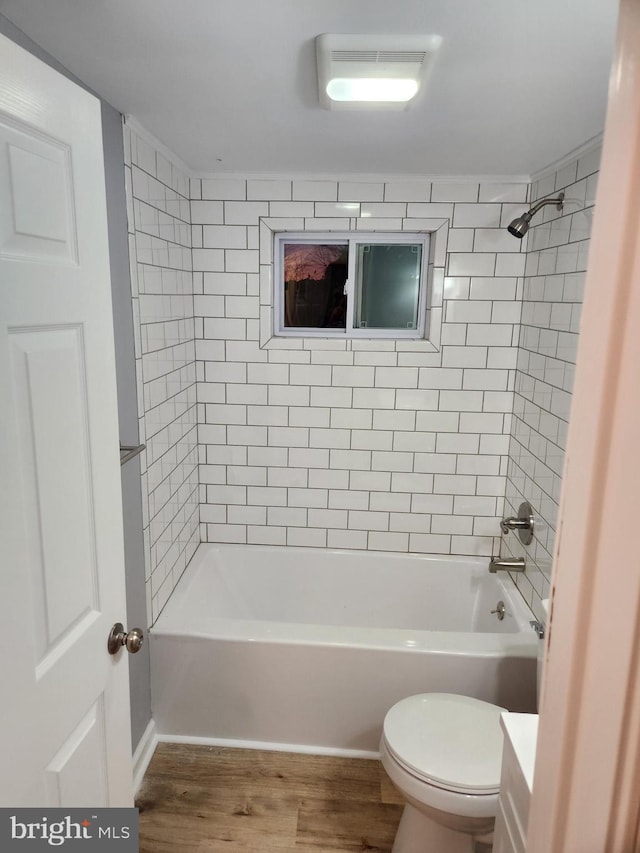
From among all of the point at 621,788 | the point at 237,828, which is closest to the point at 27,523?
the point at 621,788

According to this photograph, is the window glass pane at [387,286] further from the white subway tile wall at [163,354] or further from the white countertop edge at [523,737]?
the white countertop edge at [523,737]

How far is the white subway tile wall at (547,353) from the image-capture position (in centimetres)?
196

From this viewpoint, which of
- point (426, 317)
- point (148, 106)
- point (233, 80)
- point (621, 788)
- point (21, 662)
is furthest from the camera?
point (426, 317)

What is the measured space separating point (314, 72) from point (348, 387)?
150 centimetres

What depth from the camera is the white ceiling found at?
1.14 m

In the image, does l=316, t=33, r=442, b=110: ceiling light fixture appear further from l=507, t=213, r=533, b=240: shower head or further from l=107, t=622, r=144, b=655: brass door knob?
l=107, t=622, r=144, b=655: brass door knob

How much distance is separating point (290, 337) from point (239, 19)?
1645mm

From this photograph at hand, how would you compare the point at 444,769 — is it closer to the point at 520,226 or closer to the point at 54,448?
the point at 54,448

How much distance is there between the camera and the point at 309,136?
6.49ft

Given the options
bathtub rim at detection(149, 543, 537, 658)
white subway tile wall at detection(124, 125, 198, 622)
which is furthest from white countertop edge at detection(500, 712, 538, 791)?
white subway tile wall at detection(124, 125, 198, 622)

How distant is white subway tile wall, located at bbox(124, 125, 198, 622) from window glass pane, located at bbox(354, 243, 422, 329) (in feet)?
2.56

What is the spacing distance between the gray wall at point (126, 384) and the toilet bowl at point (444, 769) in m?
0.95

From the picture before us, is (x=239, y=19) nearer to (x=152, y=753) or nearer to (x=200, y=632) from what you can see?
(x=200, y=632)

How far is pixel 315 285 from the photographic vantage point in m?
2.77
